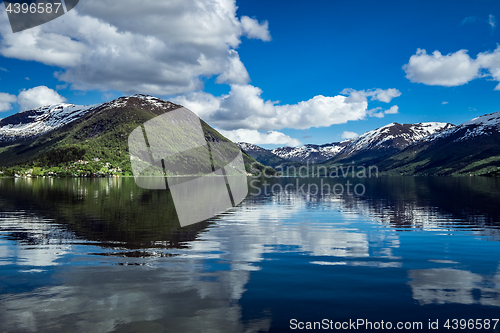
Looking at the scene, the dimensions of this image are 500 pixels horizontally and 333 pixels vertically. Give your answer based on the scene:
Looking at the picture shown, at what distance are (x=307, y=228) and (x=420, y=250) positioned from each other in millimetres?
16025

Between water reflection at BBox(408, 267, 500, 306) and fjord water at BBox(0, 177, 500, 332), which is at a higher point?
fjord water at BBox(0, 177, 500, 332)

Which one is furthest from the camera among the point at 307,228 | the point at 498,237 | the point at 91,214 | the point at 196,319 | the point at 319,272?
the point at 91,214

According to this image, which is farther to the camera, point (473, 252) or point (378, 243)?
point (378, 243)

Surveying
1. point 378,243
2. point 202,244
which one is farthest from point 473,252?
point 202,244

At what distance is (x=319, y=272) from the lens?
23.9 metres

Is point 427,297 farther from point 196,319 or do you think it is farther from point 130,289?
point 130,289

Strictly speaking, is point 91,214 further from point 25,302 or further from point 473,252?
point 473,252

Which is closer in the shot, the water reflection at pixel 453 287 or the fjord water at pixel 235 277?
the fjord water at pixel 235 277

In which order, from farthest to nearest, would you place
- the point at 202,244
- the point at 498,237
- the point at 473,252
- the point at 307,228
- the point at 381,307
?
the point at 307,228, the point at 498,237, the point at 202,244, the point at 473,252, the point at 381,307

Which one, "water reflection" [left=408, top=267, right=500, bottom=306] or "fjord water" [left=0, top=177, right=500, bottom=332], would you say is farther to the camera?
"water reflection" [left=408, top=267, right=500, bottom=306]

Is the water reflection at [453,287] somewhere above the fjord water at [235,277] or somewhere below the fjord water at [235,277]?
below

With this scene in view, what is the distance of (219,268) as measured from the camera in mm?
24797

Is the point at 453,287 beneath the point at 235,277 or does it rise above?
beneath

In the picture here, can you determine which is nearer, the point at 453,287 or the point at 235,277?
the point at 453,287
